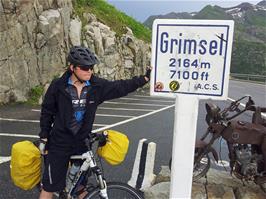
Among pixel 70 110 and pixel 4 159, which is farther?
pixel 4 159

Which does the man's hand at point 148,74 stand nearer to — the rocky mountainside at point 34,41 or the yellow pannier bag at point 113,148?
the yellow pannier bag at point 113,148

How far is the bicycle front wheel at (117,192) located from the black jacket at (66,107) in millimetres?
498

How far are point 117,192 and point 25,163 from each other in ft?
3.06

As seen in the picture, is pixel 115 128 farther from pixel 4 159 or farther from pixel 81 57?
pixel 81 57

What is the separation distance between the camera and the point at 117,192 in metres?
3.46

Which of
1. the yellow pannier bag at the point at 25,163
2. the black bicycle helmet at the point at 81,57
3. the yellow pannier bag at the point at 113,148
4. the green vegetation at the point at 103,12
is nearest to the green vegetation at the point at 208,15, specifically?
the black bicycle helmet at the point at 81,57

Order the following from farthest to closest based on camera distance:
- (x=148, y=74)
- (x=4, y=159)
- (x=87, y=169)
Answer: (x=4, y=159) < (x=87, y=169) < (x=148, y=74)

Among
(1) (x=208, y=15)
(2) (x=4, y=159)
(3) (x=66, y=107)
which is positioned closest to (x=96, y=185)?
(3) (x=66, y=107)

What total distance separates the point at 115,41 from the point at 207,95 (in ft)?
58.5

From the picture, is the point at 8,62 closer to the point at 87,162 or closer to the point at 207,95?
the point at 87,162

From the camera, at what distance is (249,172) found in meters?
4.64

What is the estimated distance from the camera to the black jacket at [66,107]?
11.3ft

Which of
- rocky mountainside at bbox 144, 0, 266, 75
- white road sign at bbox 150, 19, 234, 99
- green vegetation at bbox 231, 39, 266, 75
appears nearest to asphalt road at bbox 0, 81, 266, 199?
white road sign at bbox 150, 19, 234, 99

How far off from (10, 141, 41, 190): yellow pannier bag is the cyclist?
0.38 feet
